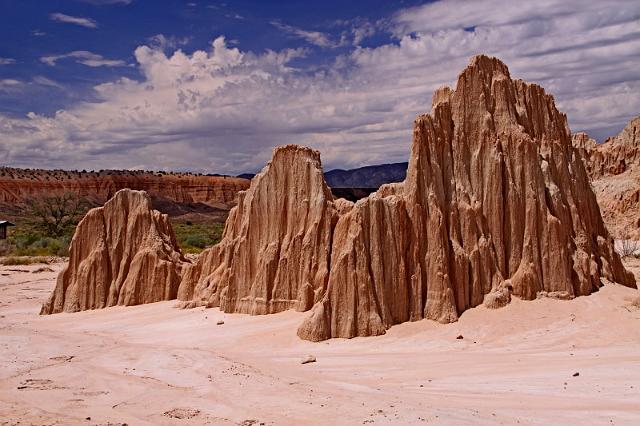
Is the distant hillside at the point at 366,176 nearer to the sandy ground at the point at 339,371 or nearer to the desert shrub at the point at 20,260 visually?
the desert shrub at the point at 20,260

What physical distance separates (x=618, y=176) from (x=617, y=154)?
3.92 m

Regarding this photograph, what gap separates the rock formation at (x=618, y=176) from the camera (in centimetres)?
5462

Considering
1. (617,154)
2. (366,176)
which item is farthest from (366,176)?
(617,154)

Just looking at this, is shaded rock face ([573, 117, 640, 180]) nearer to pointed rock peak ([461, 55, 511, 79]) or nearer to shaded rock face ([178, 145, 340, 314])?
pointed rock peak ([461, 55, 511, 79])

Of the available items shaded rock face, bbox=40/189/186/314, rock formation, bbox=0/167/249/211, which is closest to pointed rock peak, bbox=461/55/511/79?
shaded rock face, bbox=40/189/186/314

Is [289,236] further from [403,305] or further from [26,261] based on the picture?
[26,261]

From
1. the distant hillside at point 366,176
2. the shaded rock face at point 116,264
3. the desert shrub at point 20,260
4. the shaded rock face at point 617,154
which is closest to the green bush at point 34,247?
the desert shrub at point 20,260

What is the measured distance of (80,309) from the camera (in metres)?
24.7

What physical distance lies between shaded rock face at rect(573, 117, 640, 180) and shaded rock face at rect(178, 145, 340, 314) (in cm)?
4845

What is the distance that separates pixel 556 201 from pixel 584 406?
889cm

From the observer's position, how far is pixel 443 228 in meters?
18.4

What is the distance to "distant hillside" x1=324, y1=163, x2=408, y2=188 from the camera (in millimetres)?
129688

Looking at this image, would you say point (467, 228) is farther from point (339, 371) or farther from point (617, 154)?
point (617, 154)

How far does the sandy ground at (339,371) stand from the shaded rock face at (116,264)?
3441 mm
